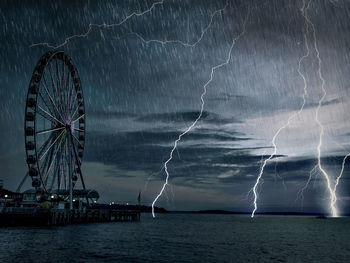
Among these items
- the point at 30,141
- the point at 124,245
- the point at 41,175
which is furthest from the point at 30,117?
the point at 124,245

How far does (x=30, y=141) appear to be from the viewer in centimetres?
4894

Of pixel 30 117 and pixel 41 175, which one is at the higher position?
pixel 30 117

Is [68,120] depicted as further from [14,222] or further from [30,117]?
[14,222]

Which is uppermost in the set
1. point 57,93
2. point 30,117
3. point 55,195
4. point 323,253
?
point 57,93

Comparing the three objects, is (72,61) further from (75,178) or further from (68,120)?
(75,178)

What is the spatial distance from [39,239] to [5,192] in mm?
35265

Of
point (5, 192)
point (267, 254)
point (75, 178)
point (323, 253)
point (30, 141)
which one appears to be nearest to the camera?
point (267, 254)

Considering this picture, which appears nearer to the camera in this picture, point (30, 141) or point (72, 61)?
point (30, 141)

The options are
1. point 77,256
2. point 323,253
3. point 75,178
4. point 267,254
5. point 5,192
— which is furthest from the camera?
point 5,192

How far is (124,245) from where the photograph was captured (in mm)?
37094

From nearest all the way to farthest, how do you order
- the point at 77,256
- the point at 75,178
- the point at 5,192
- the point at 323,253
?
the point at 77,256 < the point at 323,253 < the point at 75,178 < the point at 5,192

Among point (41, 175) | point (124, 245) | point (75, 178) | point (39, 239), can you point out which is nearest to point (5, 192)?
point (75, 178)

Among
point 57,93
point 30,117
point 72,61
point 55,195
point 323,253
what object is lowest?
point 323,253

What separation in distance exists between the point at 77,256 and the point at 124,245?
30.7 feet
